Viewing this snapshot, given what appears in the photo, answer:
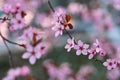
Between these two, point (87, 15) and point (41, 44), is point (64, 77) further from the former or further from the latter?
point (41, 44)

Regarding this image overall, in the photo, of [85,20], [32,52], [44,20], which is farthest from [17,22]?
[85,20]

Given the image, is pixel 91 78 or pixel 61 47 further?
pixel 61 47

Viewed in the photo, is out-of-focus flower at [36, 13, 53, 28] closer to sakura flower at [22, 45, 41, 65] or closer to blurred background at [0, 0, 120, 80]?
blurred background at [0, 0, 120, 80]

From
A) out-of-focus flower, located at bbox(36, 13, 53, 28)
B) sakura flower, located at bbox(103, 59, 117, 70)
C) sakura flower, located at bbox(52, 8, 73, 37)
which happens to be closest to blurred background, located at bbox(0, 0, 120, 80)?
out-of-focus flower, located at bbox(36, 13, 53, 28)

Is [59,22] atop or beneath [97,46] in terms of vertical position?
atop

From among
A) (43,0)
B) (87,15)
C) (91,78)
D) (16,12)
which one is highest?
(43,0)

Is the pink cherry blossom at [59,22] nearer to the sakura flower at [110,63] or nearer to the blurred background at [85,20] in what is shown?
the sakura flower at [110,63]

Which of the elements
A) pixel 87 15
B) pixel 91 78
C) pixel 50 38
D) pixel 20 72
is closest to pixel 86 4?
pixel 87 15

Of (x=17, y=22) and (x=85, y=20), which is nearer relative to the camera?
(x=17, y=22)

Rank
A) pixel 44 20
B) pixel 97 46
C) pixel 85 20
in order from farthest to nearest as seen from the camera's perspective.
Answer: pixel 85 20 → pixel 44 20 → pixel 97 46

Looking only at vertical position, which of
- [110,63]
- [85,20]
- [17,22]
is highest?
[85,20]

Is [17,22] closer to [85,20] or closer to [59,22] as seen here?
[59,22]
